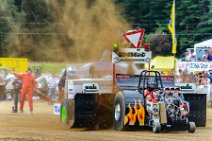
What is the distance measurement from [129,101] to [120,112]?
364mm

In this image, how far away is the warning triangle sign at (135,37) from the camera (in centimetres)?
1662

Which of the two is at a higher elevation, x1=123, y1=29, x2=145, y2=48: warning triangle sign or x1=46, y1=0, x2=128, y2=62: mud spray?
x1=46, y1=0, x2=128, y2=62: mud spray

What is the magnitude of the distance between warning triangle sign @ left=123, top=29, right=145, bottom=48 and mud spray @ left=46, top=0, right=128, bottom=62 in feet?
8.12

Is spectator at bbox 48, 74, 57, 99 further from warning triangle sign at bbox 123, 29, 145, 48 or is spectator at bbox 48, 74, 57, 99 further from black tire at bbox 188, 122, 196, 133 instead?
black tire at bbox 188, 122, 196, 133

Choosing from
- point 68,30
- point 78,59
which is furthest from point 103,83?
point 68,30

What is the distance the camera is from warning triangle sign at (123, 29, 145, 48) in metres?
16.6

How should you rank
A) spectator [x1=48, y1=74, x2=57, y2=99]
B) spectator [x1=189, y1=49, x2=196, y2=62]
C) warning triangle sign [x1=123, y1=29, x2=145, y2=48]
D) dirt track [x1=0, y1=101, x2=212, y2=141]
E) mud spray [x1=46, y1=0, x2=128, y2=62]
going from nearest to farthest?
dirt track [x1=0, y1=101, x2=212, y2=141]
warning triangle sign [x1=123, y1=29, x2=145, y2=48]
mud spray [x1=46, y1=0, x2=128, y2=62]
spectator [x1=48, y1=74, x2=57, y2=99]
spectator [x1=189, y1=49, x2=196, y2=62]

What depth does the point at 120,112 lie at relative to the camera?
50.6 feet

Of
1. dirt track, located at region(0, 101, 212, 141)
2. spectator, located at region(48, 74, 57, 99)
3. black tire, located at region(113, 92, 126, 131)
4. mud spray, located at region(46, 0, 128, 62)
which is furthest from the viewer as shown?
spectator, located at region(48, 74, 57, 99)

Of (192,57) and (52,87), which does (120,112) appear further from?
(192,57)

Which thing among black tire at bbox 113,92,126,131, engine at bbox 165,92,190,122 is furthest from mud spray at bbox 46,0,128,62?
engine at bbox 165,92,190,122

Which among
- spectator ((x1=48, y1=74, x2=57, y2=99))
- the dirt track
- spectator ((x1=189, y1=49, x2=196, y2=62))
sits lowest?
the dirt track

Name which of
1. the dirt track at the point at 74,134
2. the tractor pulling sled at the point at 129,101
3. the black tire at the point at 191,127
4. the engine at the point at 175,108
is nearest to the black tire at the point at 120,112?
the tractor pulling sled at the point at 129,101

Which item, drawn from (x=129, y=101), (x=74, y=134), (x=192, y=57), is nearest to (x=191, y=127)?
(x=129, y=101)
